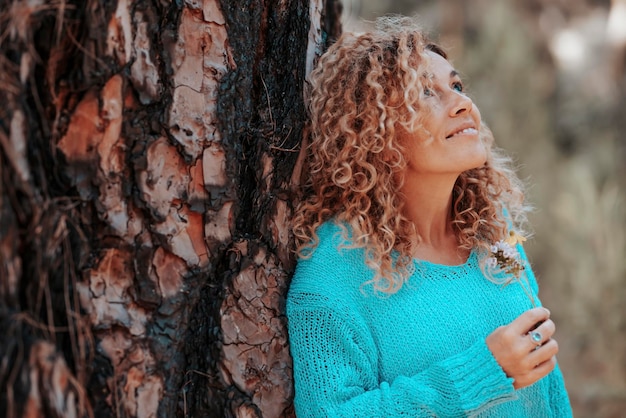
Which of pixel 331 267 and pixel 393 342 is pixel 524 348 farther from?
pixel 331 267

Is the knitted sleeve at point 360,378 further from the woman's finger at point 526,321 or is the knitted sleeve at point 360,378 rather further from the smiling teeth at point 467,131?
the smiling teeth at point 467,131

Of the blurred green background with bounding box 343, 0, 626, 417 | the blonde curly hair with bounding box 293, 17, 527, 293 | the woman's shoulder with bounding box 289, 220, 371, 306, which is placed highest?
the blonde curly hair with bounding box 293, 17, 527, 293

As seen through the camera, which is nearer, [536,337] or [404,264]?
[536,337]

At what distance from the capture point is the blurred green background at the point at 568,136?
5.52 metres

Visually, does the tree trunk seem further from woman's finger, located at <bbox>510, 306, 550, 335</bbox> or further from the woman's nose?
woman's finger, located at <bbox>510, 306, 550, 335</bbox>

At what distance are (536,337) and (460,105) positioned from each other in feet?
2.05

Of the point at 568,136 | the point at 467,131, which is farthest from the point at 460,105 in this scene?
the point at 568,136

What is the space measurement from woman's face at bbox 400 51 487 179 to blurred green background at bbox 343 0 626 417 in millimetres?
2696

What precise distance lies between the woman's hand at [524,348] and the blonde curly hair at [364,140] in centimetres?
28

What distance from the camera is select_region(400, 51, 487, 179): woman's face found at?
76.5 inches

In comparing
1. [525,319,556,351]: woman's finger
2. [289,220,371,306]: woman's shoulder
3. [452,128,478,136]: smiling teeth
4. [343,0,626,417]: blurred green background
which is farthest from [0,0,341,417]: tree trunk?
[343,0,626,417]: blurred green background

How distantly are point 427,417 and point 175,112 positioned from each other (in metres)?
0.89

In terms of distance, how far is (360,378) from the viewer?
1795 mm

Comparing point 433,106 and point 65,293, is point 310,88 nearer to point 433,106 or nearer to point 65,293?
point 433,106
